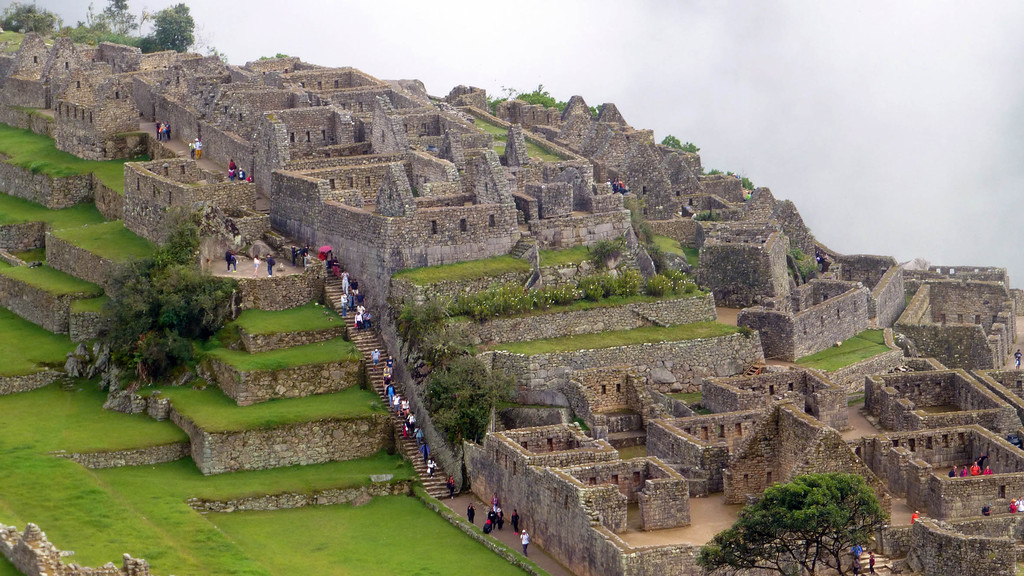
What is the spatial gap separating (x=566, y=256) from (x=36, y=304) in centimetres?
1798

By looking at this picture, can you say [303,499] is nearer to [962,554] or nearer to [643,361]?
[643,361]

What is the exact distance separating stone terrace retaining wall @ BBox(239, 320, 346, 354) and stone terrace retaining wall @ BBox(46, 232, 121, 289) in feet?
20.5

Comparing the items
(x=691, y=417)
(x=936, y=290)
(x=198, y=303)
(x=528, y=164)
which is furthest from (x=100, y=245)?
(x=936, y=290)

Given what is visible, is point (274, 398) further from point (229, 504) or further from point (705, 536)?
point (705, 536)

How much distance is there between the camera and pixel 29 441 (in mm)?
72688

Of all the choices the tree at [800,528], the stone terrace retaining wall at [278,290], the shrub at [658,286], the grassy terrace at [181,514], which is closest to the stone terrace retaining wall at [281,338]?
the stone terrace retaining wall at [278,290]

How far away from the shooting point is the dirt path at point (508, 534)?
67.2m

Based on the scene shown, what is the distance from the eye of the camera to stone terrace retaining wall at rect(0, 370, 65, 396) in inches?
3073

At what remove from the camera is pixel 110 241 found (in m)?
85.4

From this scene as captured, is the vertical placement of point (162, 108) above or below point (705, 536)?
above

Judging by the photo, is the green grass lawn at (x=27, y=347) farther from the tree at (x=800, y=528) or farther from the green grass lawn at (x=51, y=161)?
the tree at (x=800, y=528)

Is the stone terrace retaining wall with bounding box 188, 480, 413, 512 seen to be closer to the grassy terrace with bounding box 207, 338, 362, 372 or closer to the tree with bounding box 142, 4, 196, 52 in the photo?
the grassy terrace with bounding box 207, 338, 362, 372

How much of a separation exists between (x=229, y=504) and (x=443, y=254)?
42.3 ft

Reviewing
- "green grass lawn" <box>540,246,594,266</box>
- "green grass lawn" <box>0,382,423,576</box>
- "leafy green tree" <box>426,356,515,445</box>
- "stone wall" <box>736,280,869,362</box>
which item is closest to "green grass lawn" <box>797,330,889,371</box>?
"stone wall" <box>736,280,869,362</box>
